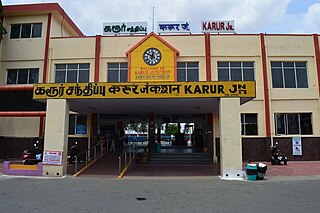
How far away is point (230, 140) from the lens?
12531mm

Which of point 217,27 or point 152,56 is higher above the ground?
point 217,27

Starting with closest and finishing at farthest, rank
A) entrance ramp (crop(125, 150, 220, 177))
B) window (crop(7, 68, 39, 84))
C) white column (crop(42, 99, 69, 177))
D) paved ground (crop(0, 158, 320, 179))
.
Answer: white column (crop(42, 99, 69, 177)) < paved ground (crop(0, 158, 320, 179)) < entrance ramp (crop(125, 150, 220, 177)) < window (crop(7, 68, 39, 84))

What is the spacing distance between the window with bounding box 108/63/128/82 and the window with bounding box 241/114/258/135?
8576 millimetres

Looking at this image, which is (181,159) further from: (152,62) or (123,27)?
(123,27)

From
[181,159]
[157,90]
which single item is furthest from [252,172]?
[181,159]

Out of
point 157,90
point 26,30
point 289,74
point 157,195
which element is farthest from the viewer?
point 26,30

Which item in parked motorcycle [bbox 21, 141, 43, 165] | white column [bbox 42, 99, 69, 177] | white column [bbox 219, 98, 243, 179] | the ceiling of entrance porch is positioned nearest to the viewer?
white column [bbox 219, 98, 243, 179]

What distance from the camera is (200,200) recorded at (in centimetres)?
790

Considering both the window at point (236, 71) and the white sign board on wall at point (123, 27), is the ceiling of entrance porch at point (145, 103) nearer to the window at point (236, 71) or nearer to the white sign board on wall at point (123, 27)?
the window at point (236, 71)

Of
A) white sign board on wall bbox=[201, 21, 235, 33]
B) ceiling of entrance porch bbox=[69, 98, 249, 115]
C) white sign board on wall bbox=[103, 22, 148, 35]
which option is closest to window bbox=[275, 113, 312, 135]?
ceiling of entrance porch bbox=[69, 98, 249, 115]

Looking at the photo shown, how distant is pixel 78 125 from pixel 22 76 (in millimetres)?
5564

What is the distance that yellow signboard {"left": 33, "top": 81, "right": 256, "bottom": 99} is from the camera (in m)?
12.6

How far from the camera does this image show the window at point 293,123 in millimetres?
18750

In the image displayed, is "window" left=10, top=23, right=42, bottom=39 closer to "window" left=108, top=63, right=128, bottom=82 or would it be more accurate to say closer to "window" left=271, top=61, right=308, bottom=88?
"window" left=108, top=63, right=128, bottom=82
